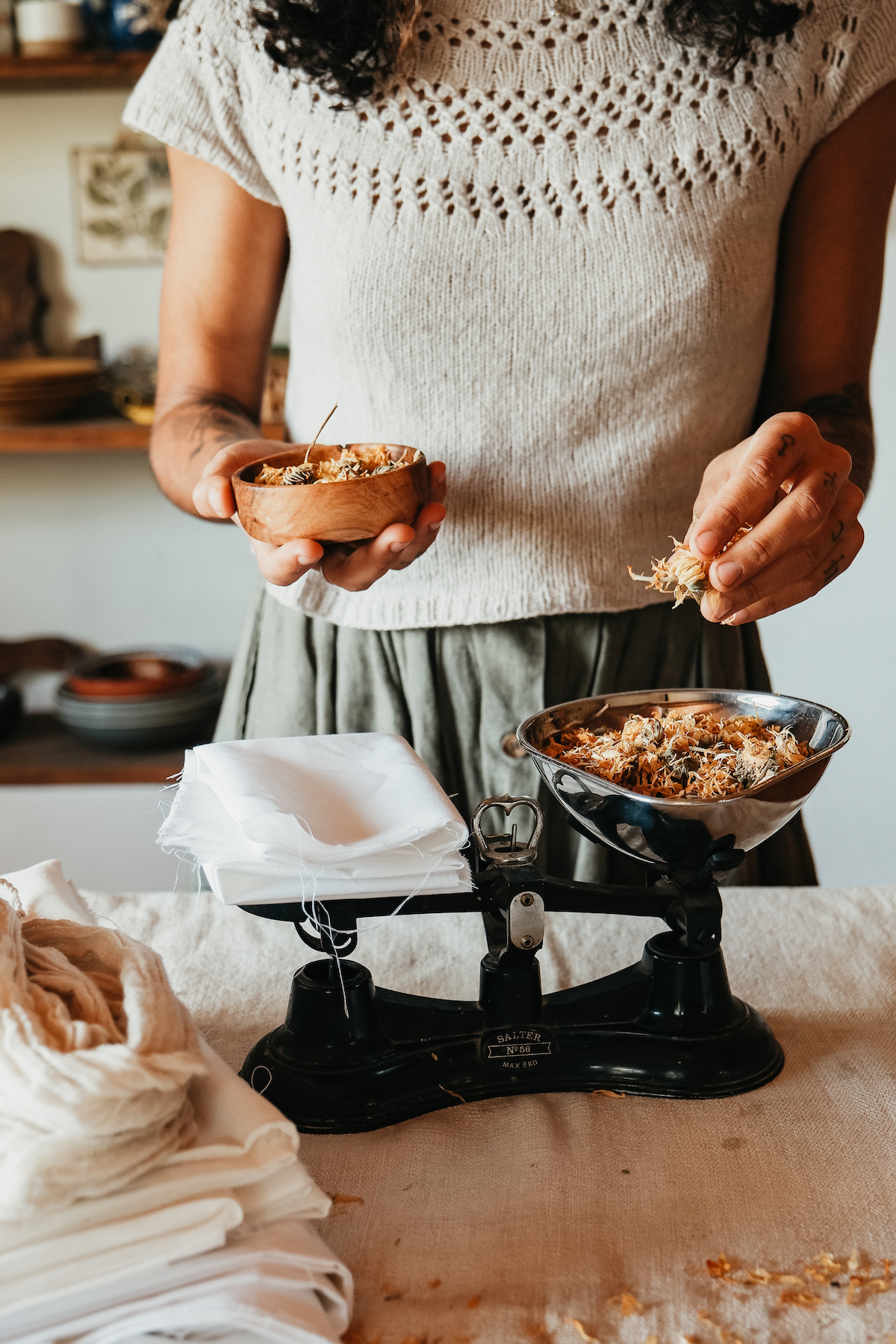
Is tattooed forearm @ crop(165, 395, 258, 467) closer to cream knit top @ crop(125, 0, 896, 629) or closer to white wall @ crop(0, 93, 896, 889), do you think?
cream knit top @ crop(125, 0, 896, 629)

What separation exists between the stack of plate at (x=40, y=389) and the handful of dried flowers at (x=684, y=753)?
1612mm

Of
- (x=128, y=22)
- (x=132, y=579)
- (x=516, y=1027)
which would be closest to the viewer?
(x=516, y=1027)

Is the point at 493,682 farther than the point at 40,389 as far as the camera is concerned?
No

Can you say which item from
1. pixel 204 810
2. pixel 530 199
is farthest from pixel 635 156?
pixel 204 810

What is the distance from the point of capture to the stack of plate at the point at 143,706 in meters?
2.15

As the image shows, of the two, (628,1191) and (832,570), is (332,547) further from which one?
(628,1191)

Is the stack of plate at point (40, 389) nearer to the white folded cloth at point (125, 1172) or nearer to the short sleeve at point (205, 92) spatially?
the short sleeve at point (205, 92)

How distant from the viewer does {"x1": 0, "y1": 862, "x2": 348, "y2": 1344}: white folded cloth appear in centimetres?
49

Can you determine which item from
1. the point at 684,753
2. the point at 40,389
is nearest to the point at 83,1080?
the point at 684,753

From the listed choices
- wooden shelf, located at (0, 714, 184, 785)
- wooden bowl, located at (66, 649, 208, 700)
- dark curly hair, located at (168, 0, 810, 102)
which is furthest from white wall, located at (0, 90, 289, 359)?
dark curly hair, located at (168, 0, 810, 102)

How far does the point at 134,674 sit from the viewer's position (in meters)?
2.30

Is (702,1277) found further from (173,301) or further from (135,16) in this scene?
(135,16)

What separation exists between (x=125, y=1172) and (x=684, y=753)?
16.9 inches

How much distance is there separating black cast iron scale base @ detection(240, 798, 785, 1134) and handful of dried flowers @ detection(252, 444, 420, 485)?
0.33 metres
